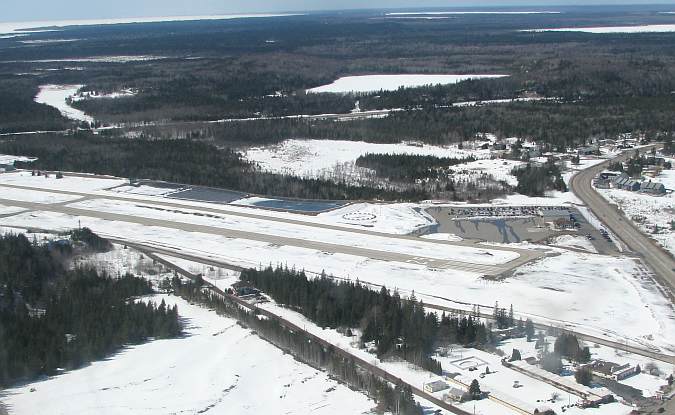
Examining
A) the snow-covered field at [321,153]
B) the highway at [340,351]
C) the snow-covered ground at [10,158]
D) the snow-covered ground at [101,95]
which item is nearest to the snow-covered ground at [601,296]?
the highway at [340,351]

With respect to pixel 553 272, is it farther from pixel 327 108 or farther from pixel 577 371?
pixel 327 108

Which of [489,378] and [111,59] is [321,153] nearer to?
[489,378]

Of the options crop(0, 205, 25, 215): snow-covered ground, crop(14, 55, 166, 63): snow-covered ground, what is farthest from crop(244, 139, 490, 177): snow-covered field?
crop(14, 55, 166, 63): snow-covered ground

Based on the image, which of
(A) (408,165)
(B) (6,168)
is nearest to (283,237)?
(A) (408,165)

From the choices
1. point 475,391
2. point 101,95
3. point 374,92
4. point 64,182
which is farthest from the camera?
point 101,95

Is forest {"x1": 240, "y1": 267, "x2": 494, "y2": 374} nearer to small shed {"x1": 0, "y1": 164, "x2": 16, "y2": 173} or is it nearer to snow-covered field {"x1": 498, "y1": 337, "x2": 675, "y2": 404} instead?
snow-covered field {"x1": 498, "y1": 337, "x2": 675, "y2": 404}

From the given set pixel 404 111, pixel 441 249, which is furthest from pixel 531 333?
pixel 404 111

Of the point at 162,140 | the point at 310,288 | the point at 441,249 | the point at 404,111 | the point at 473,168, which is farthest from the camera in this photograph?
the point at 404,111

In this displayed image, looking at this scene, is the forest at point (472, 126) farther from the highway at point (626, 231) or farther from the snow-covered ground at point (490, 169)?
the highway at point (626, 231)
